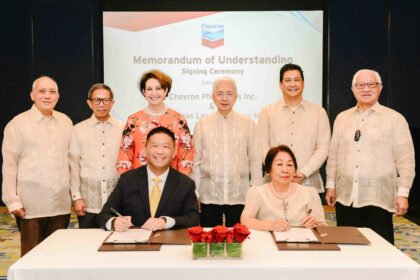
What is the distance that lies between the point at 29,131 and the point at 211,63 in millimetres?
3555

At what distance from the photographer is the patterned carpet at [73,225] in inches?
182

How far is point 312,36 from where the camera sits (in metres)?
6.65

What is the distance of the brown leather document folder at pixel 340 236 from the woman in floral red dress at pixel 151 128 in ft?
3.80

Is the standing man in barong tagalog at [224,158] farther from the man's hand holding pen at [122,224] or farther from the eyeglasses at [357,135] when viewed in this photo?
the man's hand holding pen at [122,224]

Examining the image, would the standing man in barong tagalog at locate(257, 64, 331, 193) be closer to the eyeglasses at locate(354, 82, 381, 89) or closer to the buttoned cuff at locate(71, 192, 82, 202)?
the eyeglasses at locate(354, 82, 381, 89)

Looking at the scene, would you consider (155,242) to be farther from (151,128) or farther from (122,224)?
(151,128)

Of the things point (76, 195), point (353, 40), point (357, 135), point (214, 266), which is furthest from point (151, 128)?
point (353, 40)

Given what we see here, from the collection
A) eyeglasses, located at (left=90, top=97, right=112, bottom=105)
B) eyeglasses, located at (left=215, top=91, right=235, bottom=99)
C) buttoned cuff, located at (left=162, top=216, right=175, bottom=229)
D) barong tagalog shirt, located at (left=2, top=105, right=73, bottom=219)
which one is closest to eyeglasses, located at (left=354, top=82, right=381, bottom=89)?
eyeglasses, located at (left=215, top=91, right=235, bottom=99)

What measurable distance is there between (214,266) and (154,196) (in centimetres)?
88

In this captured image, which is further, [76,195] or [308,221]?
[76,195]

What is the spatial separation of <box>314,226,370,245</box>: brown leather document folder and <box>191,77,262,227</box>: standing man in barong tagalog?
1.09m

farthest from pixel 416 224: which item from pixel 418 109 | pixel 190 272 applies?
pixel 190 272

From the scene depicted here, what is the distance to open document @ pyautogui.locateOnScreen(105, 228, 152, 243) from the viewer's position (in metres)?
2.39

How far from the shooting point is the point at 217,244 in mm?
2158
